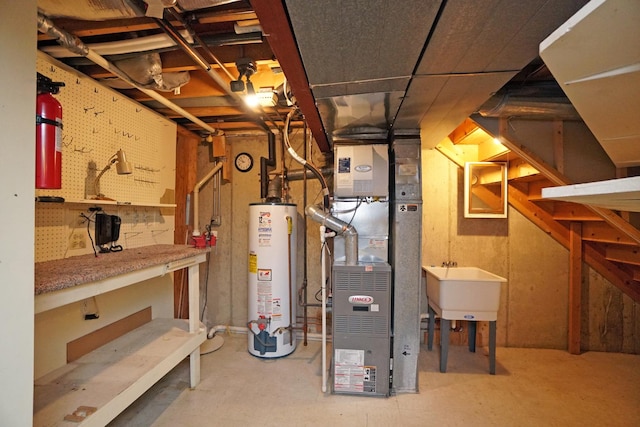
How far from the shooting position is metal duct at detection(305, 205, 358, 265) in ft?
7.36

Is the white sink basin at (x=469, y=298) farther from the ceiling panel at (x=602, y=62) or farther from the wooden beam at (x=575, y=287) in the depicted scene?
the ceiling panel at (x=602, y=62)

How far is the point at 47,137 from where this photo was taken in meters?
1.10

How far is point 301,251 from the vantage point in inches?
126

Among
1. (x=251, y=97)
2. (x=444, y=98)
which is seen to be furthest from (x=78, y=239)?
(x=444, y=98)

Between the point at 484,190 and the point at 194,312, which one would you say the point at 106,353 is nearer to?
the point at 194,312

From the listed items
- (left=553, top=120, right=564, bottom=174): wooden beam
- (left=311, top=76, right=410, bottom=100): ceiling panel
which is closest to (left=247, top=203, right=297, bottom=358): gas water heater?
(left=311, top=76, right=410, bottom=100): ceiling panel

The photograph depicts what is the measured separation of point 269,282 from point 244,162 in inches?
59.2

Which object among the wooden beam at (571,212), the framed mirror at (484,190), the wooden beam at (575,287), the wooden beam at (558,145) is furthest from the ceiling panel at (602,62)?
the wooden beam at (575,287)


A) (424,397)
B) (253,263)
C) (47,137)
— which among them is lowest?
(424,397)

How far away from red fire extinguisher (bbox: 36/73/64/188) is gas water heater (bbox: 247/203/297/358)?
66.1 inches

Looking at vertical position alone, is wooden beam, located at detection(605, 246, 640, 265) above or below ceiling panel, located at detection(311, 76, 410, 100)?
below

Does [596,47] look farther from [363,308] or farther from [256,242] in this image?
[256,242]

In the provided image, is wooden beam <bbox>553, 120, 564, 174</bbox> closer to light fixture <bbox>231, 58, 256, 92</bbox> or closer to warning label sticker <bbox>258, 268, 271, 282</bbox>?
light fixture <bbox>231, 58, 256, 92</bbox>

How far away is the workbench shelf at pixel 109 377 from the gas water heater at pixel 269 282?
0.61 m
